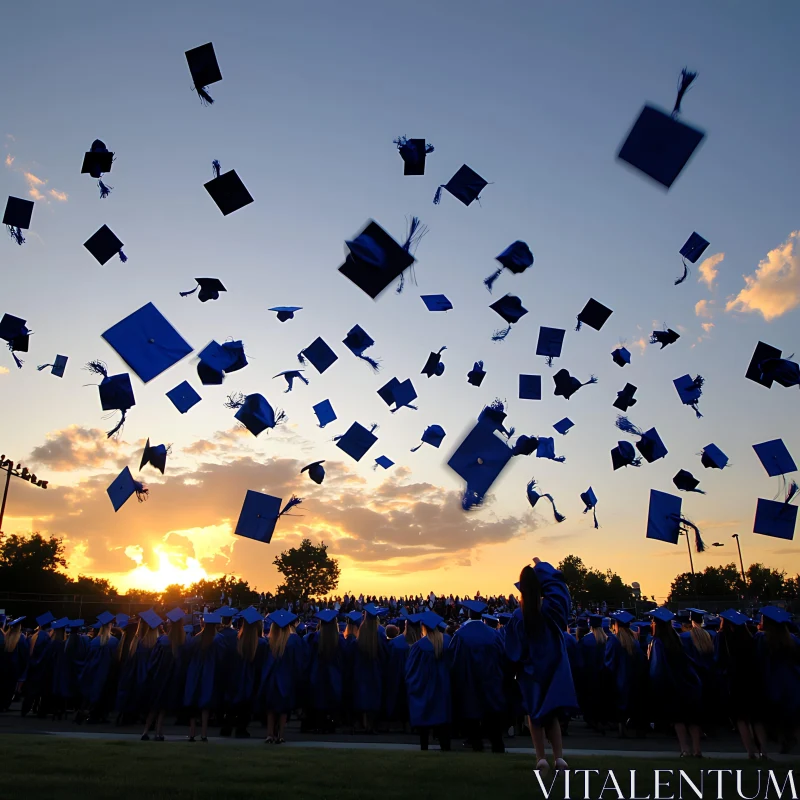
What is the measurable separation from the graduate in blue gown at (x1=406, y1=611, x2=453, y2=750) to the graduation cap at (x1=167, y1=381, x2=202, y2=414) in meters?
4.32

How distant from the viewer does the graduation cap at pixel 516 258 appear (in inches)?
379

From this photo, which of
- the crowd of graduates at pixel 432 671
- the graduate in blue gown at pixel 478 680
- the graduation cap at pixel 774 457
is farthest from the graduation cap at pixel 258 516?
the graduation cap at pixel 774 457

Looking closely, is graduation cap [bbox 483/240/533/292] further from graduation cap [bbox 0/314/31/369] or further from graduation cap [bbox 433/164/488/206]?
graduation cap [bbox 0/314/31/369]

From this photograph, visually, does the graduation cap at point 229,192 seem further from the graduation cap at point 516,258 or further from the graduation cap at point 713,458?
the graduation cap at point 713,458

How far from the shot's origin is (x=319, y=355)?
1048 cm

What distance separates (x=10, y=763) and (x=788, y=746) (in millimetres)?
6548

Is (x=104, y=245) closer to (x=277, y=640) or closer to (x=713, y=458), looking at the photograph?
(x=277, y=640)

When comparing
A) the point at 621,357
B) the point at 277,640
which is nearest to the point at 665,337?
the point at 621,357

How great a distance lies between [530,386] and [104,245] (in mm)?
6683

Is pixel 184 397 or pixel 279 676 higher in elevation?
pixel 184 397

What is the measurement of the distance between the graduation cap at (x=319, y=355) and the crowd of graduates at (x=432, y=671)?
143 inches

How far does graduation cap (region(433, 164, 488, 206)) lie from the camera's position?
8.93 metres

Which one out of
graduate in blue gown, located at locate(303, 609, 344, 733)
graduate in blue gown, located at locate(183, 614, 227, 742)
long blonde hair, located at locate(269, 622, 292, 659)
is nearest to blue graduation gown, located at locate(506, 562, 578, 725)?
long blonde hair, located at locate(269, 622, 292, 659)

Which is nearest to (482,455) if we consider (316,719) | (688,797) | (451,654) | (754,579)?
(451,654)
